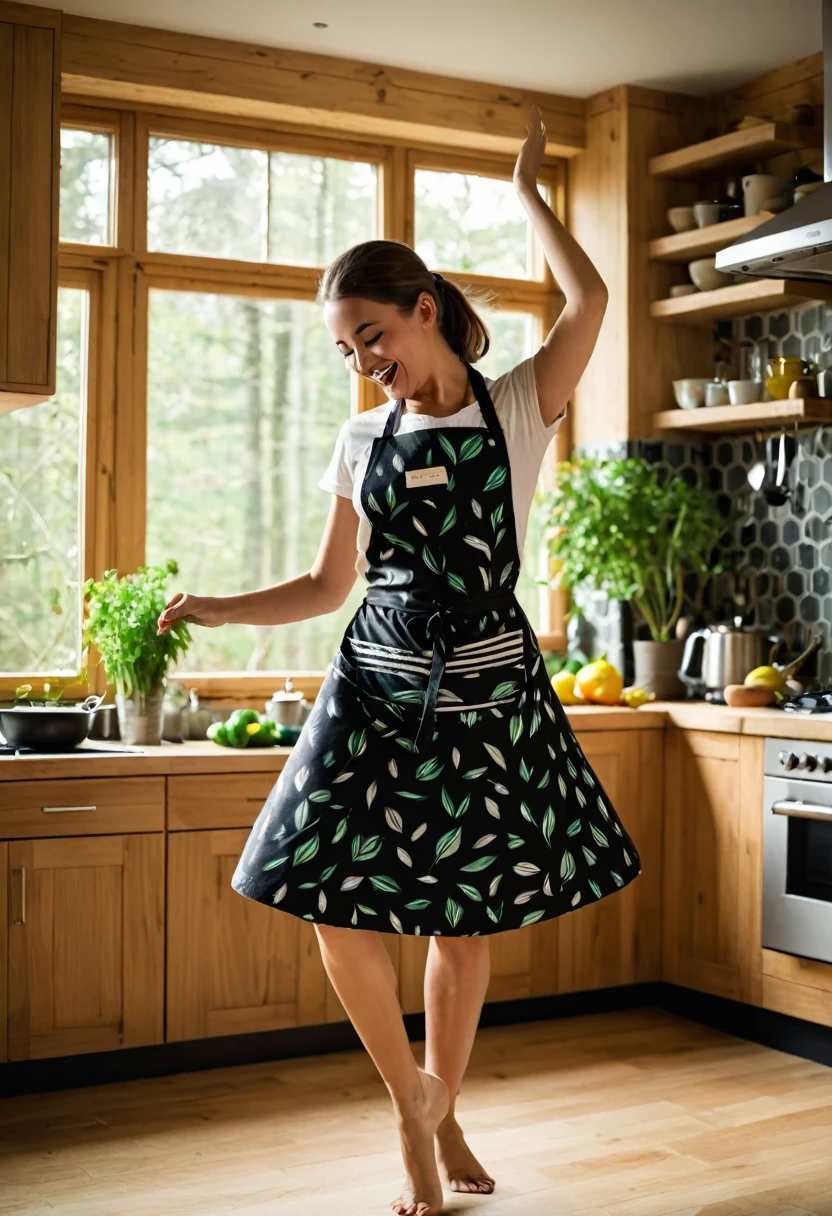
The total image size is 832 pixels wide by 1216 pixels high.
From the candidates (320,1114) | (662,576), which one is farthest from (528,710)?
(662,576)

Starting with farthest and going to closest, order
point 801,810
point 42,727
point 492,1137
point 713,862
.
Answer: point 713,862 < point 801,810 < point 42,727 < point 492,1137

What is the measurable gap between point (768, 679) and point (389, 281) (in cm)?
→ 199

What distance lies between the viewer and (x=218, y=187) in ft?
13.3

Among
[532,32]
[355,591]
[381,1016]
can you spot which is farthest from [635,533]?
[381,1016]

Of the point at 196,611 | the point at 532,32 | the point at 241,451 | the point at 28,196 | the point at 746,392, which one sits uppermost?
the point at 532,32

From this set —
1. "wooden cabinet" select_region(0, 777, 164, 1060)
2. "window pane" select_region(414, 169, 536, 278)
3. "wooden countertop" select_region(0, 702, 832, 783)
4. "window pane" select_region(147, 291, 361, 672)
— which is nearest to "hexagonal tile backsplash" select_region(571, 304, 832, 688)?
"wooden countertop" select_region(0, 702, 832, 783)

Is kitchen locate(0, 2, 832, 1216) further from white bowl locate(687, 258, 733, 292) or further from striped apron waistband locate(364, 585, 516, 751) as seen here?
striped apron waistband locate(364, 585, 516, 751)

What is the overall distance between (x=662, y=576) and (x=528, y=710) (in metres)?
2.16

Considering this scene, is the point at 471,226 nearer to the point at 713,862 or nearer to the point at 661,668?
the point at 661,668

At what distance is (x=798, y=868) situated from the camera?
3.46m

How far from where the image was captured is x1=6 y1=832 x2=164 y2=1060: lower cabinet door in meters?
3.12

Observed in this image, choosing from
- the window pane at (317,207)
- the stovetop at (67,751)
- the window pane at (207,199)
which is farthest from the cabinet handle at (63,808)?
the window pane at (317,207)

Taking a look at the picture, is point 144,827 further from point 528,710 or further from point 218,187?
point 218,187

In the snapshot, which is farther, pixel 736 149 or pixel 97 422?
pixel 736 149
